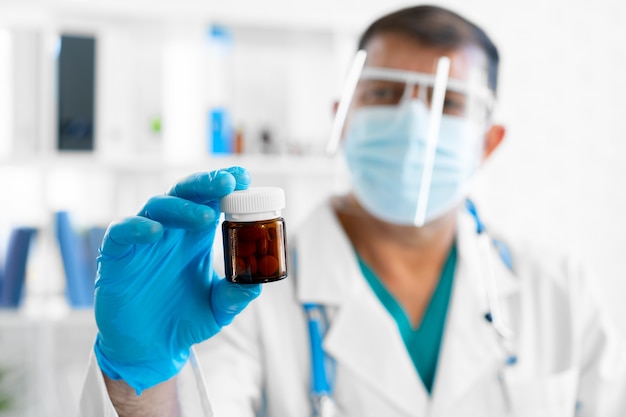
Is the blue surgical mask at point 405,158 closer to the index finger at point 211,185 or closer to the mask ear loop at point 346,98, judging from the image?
the mask ear loop at point 346,98

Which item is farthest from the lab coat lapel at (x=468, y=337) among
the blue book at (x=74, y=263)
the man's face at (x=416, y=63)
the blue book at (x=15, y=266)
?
the blue book at (x=15, y=266)

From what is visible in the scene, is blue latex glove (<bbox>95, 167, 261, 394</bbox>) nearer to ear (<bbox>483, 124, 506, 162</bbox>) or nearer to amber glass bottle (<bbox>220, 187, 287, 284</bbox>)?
amber glass bottle (<bbox>220, 187, 287, 284</bbox>)

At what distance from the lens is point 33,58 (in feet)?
5.14

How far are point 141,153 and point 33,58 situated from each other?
351 millimetres

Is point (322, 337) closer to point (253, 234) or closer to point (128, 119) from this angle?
point (253, 234)

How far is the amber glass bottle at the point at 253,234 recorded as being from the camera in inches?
19.5

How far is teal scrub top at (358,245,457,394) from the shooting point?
3.20 feet

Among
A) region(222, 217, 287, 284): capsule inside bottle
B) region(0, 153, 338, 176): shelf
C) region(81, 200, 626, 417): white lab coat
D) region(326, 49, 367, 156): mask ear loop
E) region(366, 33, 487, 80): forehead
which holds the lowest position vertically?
region(81, 200, 626, 417): white lab coat

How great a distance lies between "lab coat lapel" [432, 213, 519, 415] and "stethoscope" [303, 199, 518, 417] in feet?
0.04

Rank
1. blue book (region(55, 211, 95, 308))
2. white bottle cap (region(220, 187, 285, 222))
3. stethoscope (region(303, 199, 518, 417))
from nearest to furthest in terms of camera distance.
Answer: white bottle cap (region(220, 187, 285, 222)), stethoscope (region(303, 199, 518, 417)), blue book (region(55, 211, 95, 308))

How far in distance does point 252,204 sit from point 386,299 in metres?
0.59

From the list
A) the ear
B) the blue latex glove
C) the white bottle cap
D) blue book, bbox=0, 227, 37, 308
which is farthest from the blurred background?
the white bottle cap

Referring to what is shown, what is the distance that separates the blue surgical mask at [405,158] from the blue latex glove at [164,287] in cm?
35

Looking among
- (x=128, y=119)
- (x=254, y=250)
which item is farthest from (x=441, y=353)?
(x=128, y=119)
